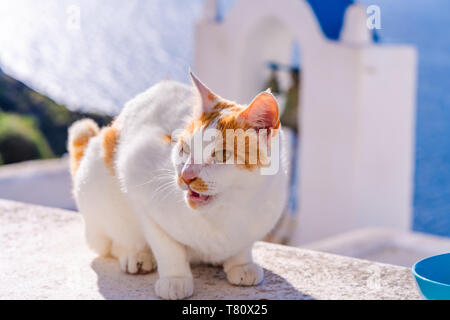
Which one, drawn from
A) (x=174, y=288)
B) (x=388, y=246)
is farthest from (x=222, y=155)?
(x=388, y=246)

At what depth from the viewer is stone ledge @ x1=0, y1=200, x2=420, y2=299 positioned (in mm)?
1551

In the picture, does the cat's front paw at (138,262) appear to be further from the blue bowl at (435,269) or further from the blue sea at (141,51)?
the blue sea at (141,51)

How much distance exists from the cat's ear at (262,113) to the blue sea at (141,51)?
5.77ft

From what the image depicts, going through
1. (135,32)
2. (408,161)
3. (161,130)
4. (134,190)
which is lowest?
(408,161)

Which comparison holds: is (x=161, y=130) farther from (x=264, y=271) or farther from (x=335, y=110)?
(x=335, y=110)

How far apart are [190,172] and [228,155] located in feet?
0.29

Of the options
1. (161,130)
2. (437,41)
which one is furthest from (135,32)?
(161,130)

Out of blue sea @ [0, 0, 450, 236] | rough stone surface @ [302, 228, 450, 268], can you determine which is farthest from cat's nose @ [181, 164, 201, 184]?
rough stone surface @ [302, 228, 450, 268]

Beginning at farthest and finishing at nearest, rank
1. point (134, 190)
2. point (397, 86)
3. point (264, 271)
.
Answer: point (397, 86), point (264, 271), point (134, 190)

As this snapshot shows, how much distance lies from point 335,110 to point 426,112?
1.54 meters

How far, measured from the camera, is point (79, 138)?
75.3 inches

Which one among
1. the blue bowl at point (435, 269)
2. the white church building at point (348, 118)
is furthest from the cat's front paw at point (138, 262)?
the white church building at point (348, 118)

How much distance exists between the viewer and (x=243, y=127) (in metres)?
1.31

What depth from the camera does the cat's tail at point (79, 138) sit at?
1.89m
